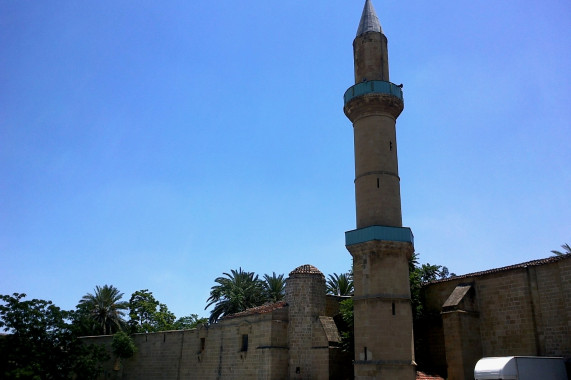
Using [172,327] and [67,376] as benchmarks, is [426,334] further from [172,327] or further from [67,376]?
[172,327]

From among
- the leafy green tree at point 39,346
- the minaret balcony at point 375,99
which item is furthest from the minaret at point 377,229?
the leafy green tree at point 39,346

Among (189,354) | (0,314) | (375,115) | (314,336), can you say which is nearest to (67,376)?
(0,314)

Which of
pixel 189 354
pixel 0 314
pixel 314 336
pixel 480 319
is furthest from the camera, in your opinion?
pixel 189 354

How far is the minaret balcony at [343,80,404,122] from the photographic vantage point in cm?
2020

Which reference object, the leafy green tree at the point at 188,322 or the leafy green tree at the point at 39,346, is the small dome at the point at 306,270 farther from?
the leafy green tree at the point at 188,322

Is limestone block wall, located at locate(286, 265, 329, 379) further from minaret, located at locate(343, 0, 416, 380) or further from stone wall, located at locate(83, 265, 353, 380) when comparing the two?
minaret, located at locate(343, 0, 416, 380)

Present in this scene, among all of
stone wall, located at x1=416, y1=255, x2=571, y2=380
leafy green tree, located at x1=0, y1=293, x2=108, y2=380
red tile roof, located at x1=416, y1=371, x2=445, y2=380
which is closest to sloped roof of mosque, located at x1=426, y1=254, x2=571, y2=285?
stone wall, located at x1=416, y1=255, x2=571, y2=380

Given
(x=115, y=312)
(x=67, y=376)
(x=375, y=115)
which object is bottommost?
(x=67, y=376)

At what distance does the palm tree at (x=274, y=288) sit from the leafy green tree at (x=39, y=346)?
13402 mm

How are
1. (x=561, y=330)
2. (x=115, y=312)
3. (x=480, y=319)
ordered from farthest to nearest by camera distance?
(x=115, y=312) < (x=480, y=319) < (x=561, y=330)

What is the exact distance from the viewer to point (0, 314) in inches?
939

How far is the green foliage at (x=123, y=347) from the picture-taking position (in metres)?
31.0

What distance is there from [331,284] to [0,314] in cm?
1957

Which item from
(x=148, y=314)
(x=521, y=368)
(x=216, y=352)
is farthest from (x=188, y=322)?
(x=521, y=368)
